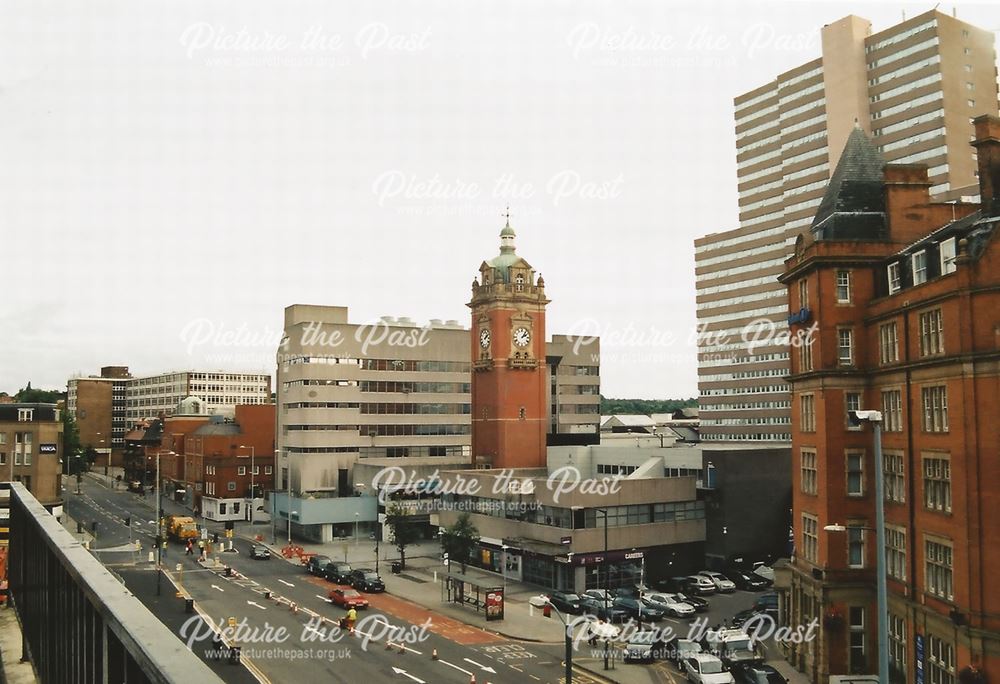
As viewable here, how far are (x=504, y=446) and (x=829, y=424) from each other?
47254 mm

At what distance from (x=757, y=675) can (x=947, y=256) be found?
1861cm

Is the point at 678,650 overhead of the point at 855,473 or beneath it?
beneath

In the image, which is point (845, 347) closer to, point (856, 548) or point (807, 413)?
point (807, 413)

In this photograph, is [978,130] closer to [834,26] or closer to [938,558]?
[938,558]

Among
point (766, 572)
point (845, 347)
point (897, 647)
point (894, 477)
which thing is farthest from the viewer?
point (766, 572)

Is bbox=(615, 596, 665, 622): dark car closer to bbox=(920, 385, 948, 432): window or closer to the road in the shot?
the road

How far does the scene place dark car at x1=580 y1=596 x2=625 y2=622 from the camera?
48969mm

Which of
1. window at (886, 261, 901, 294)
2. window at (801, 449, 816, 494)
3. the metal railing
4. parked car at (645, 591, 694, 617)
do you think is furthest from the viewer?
parked car at (645, 591, 694, 617)

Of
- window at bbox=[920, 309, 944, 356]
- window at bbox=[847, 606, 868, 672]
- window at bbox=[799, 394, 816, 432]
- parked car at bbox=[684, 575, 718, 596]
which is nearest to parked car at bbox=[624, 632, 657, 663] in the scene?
window at bbox=[847, 606, 868, 672]

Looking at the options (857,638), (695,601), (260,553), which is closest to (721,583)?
(695,601)

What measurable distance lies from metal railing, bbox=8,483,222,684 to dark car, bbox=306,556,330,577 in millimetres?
46761

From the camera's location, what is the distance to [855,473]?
38.0 meters

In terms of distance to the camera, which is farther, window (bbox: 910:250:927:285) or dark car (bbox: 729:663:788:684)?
dark car (bbox: 729:663:788:684)

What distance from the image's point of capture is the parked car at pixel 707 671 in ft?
116
